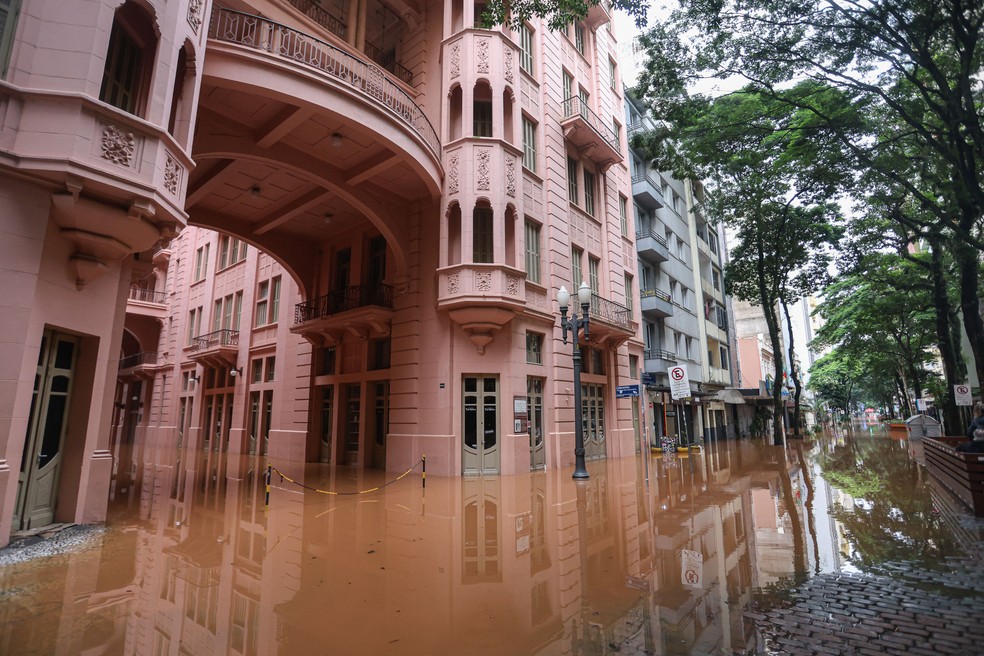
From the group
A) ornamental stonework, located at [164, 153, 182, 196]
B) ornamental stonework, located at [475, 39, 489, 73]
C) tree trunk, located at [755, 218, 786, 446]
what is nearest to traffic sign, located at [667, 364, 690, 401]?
ornamental stonework, located at [475, 39, 489, 73]

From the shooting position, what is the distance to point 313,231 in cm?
Result: 2131

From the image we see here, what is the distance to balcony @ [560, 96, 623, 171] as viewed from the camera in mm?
20500

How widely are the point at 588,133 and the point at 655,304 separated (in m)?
10.3

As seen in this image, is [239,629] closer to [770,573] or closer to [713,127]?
[770,573]

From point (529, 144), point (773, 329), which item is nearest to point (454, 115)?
point (529, 144)

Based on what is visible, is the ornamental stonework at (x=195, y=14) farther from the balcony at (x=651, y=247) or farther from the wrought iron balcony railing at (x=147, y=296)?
the wrought iron balcony railing at (x=147, y=296)

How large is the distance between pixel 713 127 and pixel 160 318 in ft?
113

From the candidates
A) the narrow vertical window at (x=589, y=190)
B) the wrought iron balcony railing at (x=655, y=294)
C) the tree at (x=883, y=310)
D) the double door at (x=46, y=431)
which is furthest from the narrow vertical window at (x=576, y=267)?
the double door at (x=46, y=431)

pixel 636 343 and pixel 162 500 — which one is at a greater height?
pixel 636 343

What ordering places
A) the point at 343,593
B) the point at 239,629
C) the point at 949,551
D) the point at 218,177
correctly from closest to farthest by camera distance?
the point at 239,629
the point at 343,593
the point at 949,551
the point at 218,177

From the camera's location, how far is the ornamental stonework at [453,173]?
53.7ft

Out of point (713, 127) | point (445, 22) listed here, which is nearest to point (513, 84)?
point (445, 22)

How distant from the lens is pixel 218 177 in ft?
51.4

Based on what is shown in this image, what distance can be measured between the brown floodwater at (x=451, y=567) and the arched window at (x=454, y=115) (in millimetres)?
11615
